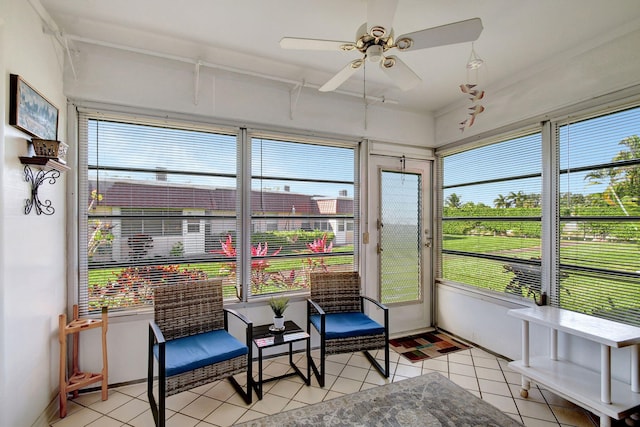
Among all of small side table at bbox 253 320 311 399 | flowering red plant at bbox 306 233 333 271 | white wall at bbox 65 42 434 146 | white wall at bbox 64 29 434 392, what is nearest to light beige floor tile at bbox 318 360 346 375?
small side table at bbox 253 320 311 399

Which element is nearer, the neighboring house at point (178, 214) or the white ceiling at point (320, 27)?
the white ceiling at point (320, 27)

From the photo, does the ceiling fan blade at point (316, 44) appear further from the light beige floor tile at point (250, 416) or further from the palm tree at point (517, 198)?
the light beige floor tile at point (250, 416)

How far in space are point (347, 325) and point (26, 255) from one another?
2.33 m

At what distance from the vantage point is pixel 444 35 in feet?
5.44

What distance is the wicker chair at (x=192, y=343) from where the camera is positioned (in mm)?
2014

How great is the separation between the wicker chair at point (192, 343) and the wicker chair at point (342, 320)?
0.65 metres

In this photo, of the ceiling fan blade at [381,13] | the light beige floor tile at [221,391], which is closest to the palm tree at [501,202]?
the ceiling fan blade at [381,13]

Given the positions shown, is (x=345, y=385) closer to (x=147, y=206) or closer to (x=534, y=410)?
(x=534, y=410)

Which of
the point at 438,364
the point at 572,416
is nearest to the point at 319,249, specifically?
the point at 438,364

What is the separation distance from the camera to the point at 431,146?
397 cm

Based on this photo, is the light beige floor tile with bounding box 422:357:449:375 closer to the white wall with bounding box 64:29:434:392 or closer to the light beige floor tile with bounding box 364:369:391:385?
the light beige floor tile with bounding box 364:369:391:385

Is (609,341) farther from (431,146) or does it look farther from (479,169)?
(431,146)

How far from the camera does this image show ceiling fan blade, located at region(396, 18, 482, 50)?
1564 millimetres

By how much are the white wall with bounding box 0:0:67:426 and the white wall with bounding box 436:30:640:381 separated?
379 centimetres
